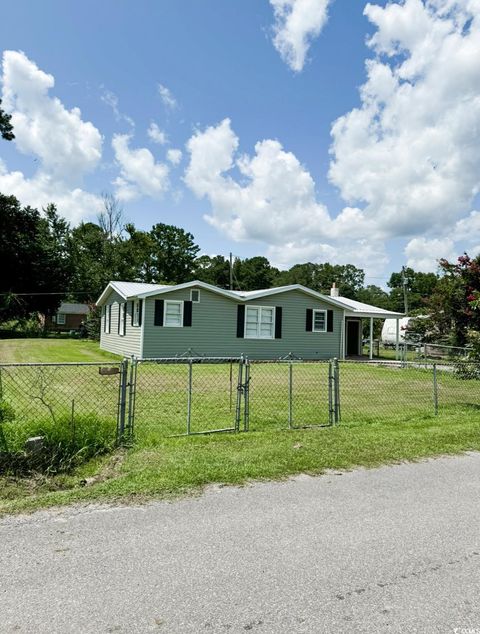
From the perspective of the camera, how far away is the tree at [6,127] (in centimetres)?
2781

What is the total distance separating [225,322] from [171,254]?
118ft

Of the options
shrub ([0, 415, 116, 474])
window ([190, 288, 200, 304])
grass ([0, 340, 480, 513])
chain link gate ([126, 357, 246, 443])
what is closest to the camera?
grass ([0, 340, 480, 513])

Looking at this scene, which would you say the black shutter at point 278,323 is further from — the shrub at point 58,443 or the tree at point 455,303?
the shrub at point 58,443

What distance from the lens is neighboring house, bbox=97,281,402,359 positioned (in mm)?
17438

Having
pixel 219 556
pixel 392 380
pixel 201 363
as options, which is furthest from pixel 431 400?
pixel 201 363

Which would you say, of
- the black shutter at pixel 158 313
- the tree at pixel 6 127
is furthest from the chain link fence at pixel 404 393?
the tree at pixel 6 127

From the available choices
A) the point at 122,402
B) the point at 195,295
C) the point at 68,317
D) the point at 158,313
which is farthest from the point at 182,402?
the point at 68,317

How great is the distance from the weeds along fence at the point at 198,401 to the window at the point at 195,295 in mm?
4105

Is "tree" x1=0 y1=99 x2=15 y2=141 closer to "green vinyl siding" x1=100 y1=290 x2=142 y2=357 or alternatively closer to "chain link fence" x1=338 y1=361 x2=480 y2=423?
"green vinyl siding" x1=100 y1=290 x2=142 y2=357

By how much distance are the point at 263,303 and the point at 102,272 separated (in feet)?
69.7

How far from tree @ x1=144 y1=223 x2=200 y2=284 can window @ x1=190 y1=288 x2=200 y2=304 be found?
111ft

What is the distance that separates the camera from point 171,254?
53.1 meters

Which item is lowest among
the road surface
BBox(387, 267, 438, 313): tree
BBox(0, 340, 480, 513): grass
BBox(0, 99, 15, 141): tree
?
the road surface

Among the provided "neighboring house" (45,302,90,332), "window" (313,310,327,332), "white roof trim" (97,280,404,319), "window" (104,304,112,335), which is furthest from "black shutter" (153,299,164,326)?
"neighboring house" (45,302,90,332)
